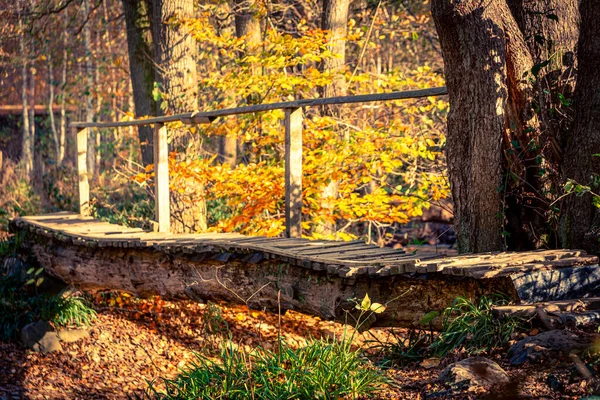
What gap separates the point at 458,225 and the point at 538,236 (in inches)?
21.2

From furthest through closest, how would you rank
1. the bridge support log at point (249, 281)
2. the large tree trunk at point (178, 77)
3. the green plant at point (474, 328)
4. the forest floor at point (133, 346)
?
the large tree trunk at point (178, 77), the forest floor at point (133, 346), the bridge support log at point (249, 281), the green plant at point (474, 328)

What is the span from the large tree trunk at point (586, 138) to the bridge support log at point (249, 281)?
81cm

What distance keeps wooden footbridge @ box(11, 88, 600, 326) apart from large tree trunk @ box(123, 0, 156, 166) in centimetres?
303

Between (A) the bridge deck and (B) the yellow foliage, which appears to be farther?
(B) the yellow foliage

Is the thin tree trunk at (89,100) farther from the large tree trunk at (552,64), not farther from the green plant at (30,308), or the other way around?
the large tree trunk at (552,64)

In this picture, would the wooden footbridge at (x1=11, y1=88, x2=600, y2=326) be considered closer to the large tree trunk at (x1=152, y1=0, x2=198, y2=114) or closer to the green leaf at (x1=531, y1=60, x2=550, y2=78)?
the green leaf at (x1=531, y1=60, x2=550, y2=78)

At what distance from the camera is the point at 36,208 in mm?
13453

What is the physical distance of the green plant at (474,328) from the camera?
413cm

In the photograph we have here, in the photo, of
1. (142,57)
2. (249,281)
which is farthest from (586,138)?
(142,57)

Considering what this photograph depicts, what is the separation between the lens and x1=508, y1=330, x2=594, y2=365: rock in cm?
371

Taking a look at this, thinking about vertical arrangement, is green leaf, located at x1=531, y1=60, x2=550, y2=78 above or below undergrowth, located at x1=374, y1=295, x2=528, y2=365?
above

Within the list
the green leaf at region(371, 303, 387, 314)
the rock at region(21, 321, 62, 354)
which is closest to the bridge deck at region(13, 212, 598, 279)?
the green leaf at region(371, 303, 387, 314)

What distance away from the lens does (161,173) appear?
748 centimetres

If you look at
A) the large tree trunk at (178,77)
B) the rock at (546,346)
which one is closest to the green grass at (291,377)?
the rock at (546,346)
